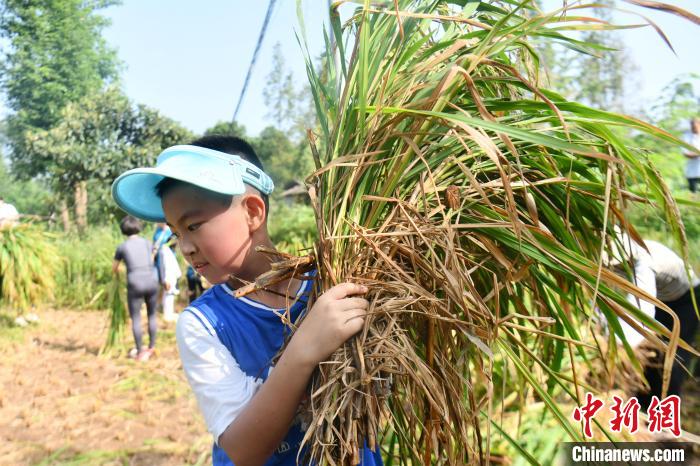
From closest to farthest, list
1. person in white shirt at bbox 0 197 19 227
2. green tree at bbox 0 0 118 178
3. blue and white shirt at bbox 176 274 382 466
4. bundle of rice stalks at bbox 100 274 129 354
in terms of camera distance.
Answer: blue and white shirt at bbox 176 274 382 466 → bundle of rice stalks at bbox 100 274 129 354 → person in white shirt at bbox 0 197 19 227 → green tree at bbox 0 0 118 178

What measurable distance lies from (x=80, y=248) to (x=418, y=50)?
12.3 metres

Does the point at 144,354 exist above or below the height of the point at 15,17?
below

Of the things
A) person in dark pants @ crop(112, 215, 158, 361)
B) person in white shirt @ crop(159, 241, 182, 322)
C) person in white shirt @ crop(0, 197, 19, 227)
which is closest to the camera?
person in dark pants @ crop(112, 215, 158, 361)

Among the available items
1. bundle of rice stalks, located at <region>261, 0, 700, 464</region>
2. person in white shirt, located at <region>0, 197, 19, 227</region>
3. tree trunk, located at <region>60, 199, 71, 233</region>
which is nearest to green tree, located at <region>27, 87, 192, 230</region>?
tree trunk, located at <region>60, 199, 71, 233</region>

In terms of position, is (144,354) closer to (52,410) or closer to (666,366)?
(52,410)

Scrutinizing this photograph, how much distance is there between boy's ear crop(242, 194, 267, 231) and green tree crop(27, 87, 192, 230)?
18193mm

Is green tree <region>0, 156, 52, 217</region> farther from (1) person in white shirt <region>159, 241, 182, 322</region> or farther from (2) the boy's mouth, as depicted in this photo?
(2) the boy's mouth

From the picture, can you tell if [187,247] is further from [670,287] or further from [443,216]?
[670,287]

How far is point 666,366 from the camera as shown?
1.09 metres

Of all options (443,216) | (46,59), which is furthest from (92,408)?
(46,59)

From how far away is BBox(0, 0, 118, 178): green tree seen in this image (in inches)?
1368

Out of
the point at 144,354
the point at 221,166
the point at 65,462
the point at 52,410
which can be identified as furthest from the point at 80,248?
the point at 221,166

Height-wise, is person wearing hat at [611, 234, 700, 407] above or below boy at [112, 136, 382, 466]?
below

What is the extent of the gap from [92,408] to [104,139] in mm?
16845
